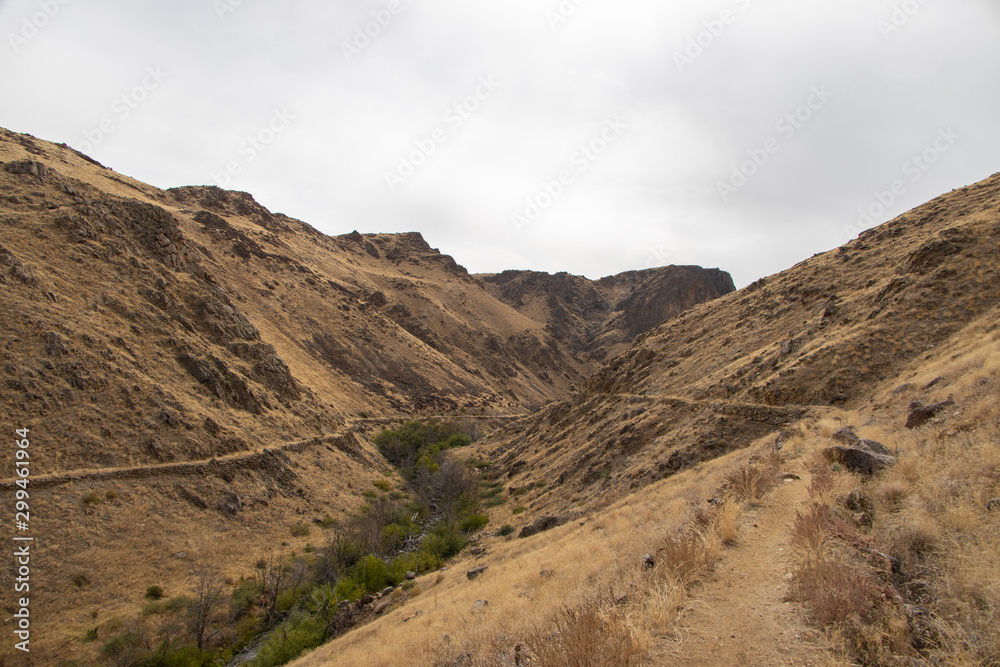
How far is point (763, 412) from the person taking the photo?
19.0 m

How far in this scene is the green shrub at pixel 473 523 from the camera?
1047 inches

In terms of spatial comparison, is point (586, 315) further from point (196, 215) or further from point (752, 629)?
point (752, 629)

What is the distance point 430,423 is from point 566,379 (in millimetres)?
56418

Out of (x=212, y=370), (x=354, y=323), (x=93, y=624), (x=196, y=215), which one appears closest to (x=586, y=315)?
(x=354, y=323)

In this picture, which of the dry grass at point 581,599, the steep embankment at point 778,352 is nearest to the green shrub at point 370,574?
the dry grass at point 581,599

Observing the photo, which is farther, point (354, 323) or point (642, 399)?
point (354, 323)

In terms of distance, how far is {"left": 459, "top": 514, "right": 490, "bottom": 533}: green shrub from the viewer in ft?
87.2

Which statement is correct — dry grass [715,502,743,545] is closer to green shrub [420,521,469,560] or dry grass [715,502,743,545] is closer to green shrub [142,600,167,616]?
green shrub [420,521,469,560]

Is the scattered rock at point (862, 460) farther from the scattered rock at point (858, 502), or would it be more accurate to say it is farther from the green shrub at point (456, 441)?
the green shrub at point (456, 441)

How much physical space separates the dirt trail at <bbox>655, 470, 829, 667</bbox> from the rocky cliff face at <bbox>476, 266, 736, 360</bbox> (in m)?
117

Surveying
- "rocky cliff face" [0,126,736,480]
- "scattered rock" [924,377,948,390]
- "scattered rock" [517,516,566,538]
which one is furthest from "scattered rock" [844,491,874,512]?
"rocky cliff face" [0,126,736,480]

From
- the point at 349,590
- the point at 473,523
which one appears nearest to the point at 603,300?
the point at 473,523

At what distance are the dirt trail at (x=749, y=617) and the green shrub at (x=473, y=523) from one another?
71.5 ft

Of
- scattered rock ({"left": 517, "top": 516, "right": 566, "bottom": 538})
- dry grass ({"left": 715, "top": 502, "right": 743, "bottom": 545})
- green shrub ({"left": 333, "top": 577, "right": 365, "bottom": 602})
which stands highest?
dry grass ({"left": 715, "top": 502, "right": 743, "bottom": 545})
